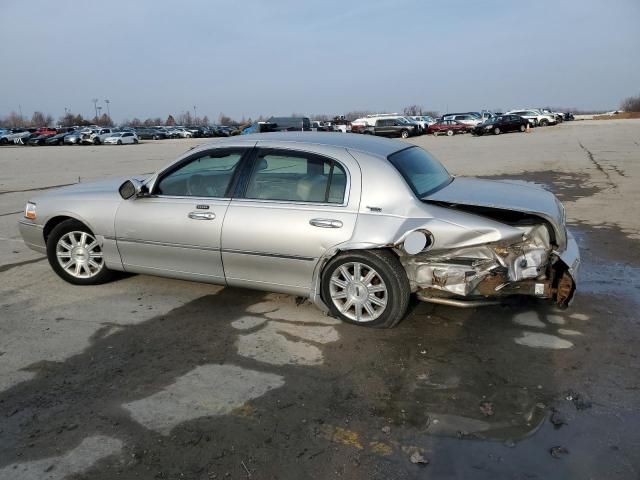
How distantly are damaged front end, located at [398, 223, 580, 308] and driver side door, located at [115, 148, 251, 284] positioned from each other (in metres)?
1.69

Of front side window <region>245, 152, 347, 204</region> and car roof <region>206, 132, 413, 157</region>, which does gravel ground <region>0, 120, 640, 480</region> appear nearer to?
front side window <region>245, 152, 347, 204</region>

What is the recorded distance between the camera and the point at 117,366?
3807mm

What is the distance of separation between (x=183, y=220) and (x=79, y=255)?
142 cm

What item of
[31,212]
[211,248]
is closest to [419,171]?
[211,248]

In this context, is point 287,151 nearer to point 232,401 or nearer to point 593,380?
point 232,401

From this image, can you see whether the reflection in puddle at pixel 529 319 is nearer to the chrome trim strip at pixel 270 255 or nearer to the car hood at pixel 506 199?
the car hood at pixel 506 199

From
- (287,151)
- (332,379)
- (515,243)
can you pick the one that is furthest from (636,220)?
(332,379)

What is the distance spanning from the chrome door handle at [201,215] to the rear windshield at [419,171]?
1624 mm

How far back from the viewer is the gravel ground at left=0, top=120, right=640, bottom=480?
109 inches

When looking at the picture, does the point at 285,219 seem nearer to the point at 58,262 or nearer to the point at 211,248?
the point at 211,248

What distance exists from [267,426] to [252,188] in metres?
2.23

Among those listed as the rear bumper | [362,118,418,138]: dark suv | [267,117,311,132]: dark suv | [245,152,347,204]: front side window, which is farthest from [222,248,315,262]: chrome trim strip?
[362,118,418,138]: dark suv

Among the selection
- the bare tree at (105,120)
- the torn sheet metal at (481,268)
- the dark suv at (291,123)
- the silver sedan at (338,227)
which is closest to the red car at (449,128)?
the dark suv at (291,123)

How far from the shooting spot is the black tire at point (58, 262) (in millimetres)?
5375
